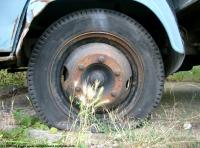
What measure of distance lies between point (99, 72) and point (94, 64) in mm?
77

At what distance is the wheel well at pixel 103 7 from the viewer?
170 inches

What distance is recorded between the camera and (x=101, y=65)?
4.24 meters

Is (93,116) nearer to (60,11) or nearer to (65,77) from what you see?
(65,77)

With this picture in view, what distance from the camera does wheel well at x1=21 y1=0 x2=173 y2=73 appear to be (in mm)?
4316

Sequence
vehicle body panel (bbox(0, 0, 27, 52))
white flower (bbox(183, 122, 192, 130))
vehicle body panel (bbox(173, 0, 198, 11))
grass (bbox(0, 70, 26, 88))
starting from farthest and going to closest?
grass (bbox(0, 70, 26, 88)) → vehicle body panel (bbox(173, 0, 198, 11)) → white flower (bbox(183, 122, 192, 130)) → vehicle body panel (bbox(0, 0, 27, 52))

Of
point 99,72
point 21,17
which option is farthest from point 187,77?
point 21,17

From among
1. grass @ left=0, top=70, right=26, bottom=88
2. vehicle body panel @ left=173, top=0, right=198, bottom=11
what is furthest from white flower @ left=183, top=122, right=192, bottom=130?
grass @ left=0, top=70, right=26, bottom=88

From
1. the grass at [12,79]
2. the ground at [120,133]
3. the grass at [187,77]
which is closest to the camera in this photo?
the ground at [120,133]

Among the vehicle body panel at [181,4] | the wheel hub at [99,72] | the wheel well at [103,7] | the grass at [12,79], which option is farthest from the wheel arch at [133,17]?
the grass at [12,79]

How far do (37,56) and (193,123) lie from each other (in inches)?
54.5

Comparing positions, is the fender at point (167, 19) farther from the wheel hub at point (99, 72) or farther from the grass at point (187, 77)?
the grass at point (187, 77)

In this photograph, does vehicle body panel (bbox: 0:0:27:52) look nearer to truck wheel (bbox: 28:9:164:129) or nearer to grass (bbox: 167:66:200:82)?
truck wheel (bbox: 28:9:164:129)

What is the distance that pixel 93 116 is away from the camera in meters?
4.09

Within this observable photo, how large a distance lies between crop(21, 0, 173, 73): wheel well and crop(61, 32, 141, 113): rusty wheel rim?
292mm
